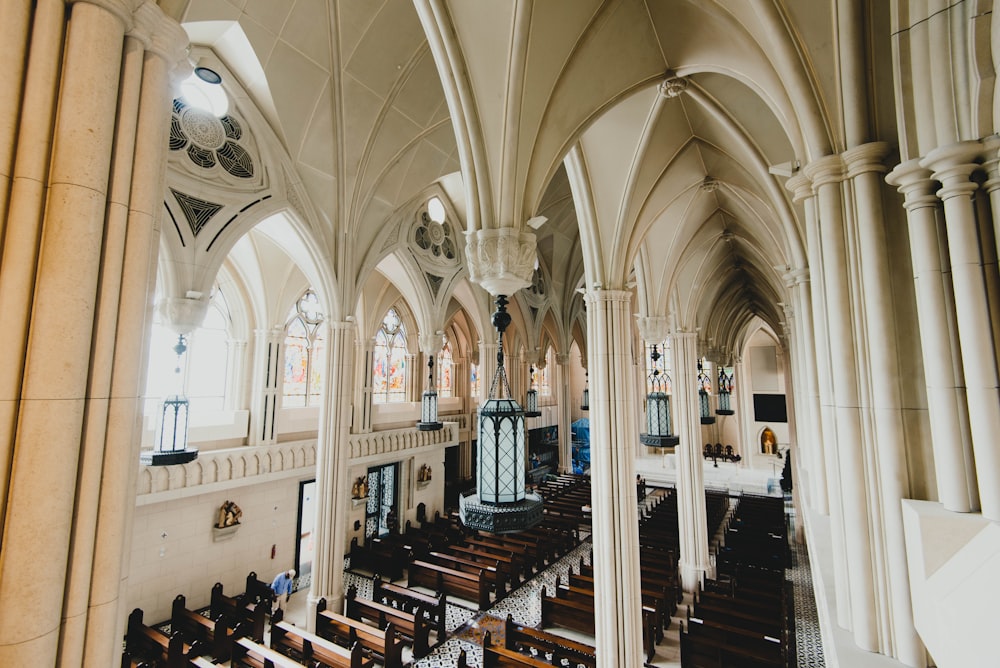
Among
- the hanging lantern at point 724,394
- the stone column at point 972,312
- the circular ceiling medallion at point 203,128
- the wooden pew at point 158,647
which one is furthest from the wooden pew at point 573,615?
the hanging lantern at point 724,394

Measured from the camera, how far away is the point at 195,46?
22.9 ft

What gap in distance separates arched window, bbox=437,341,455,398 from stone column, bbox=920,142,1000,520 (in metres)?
17.9

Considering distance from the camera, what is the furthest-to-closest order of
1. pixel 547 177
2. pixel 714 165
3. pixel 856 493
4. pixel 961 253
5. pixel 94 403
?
pixel 714 165
pixel 547 177
pixel 856 493
pixel 961 253
pixel 94 403

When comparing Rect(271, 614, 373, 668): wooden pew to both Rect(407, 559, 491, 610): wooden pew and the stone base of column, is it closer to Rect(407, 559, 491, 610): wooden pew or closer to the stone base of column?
Rect(407, 559, 491, 610): wooden pew

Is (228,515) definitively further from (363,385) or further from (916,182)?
(916,182)

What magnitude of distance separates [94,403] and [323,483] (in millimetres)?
7004

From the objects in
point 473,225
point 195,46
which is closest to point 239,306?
point 195,46

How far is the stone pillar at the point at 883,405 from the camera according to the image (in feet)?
9.30

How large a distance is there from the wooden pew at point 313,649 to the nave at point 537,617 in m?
0.13

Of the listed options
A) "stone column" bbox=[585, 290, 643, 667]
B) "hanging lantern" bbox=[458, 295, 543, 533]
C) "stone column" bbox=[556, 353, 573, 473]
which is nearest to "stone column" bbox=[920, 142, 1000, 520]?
"hanging lantern" bbox=[458, 295, 543, 533]

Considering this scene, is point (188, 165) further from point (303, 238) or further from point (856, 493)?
point (856, 493)

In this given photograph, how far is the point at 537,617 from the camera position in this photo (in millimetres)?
9320

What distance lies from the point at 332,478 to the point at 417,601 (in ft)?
9.02

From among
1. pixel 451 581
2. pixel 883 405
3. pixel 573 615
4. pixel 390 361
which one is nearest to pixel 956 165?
pixel 883 405
